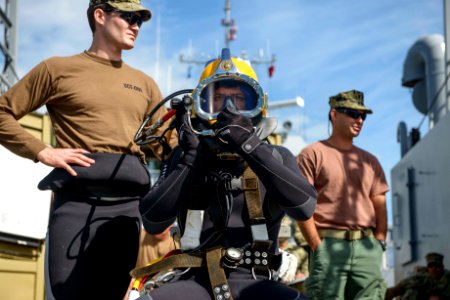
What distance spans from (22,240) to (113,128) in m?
4.83

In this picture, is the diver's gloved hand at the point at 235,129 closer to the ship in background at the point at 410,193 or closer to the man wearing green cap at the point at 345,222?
the man wearing green cap at the point at 345,222

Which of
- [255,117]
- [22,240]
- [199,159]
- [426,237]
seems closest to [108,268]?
[199,159]

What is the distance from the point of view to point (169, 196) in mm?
2861

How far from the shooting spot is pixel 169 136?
11.4 feet

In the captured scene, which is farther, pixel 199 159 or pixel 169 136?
pixel 169 136

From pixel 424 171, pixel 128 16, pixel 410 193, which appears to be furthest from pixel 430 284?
pixel 128 16

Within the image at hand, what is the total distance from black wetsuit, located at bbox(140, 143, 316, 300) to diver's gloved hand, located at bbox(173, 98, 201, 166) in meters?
0.03

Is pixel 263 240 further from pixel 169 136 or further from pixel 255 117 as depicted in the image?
pixel 169 136

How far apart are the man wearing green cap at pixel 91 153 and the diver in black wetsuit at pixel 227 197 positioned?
0.56 m

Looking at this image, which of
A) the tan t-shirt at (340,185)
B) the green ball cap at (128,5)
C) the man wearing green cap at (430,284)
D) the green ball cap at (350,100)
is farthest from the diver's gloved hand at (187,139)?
the man wearing green cap at (430,284)

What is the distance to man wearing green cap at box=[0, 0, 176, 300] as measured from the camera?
11.2 ft

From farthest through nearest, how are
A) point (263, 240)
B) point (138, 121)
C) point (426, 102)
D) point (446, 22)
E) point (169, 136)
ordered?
point (426, 102), point (446, 22), point (138, 121), point (169, 136), point (263, 240)

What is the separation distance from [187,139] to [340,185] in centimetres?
264

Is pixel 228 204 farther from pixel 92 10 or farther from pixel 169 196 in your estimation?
pixel 92 10
